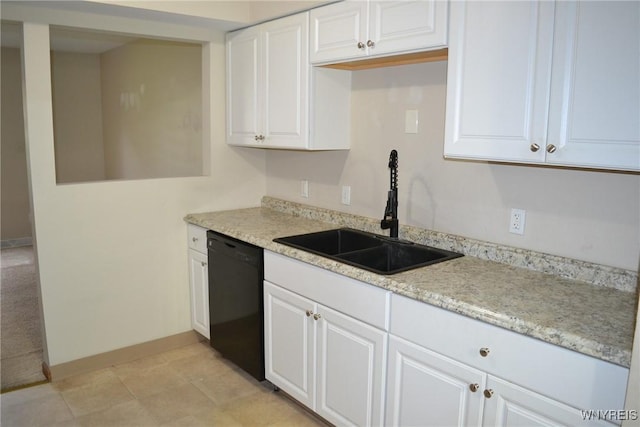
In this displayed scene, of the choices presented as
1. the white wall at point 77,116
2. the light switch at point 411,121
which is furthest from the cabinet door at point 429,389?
the white wall at point 77,116

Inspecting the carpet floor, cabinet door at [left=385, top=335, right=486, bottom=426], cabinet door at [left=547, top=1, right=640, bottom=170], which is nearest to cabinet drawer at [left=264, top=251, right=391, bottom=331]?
cabinet door at [left=385, top=335, right=486, bottom=426]

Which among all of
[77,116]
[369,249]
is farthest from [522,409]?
[77,116]

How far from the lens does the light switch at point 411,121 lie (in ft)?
8.68

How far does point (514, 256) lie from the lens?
7.37 feet

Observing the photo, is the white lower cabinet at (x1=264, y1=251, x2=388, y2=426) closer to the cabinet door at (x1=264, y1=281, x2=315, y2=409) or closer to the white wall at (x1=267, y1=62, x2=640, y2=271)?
the cabinet door at (x1=264, y1=281, x2=315, y2=409)

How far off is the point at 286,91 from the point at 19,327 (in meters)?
2.76

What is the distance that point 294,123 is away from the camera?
9.61 feet

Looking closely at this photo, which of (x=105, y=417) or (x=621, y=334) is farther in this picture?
(x=105, y=417)

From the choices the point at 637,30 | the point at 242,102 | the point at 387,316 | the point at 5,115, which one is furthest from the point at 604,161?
the point at 5,115

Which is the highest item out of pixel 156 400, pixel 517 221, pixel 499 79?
pixel 499 79

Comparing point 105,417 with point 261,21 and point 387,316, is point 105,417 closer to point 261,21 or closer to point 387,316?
point 387,316

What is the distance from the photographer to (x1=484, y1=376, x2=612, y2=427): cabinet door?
5.05ft

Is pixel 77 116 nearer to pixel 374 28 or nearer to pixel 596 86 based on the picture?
pixel 374 28

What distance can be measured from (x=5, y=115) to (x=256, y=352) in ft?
16.8
